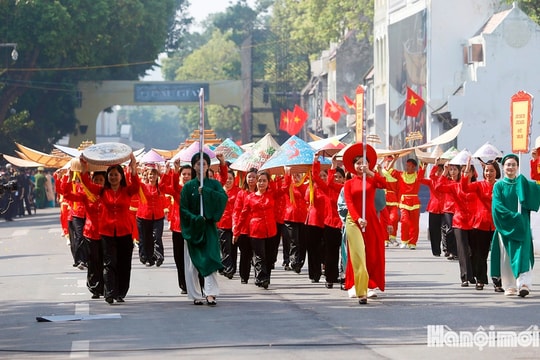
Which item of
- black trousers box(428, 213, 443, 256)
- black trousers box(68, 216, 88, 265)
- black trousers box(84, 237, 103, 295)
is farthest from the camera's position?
black trousers box(428, 213, 443, 256)

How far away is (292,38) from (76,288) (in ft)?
235

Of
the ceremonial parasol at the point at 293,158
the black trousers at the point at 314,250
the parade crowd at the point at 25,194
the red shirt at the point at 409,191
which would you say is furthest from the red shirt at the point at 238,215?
the parade crowd at the point at 25,194

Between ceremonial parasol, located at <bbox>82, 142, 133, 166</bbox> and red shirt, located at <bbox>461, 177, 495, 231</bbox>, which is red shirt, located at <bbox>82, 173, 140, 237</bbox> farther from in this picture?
red shirt, located at <bbox>461, 177, 495, 231</bbox>

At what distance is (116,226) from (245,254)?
335 cm

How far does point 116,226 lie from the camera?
16469mm

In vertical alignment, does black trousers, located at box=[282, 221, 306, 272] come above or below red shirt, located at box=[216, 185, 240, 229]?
below

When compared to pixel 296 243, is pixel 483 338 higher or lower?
lower

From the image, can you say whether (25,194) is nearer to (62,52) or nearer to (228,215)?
(62,52)

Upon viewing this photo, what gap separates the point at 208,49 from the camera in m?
137

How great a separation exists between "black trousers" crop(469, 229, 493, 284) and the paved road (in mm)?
263

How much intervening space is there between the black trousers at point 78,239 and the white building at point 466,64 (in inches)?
1159

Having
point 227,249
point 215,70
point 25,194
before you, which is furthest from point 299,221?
point 215,70

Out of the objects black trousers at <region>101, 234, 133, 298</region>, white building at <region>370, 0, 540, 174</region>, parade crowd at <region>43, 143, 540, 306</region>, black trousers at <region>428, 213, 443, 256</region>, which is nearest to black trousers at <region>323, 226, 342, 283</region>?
parade crowd at <region>43, 143, 540, 306</region>

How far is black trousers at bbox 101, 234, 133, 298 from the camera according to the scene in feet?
54.1
